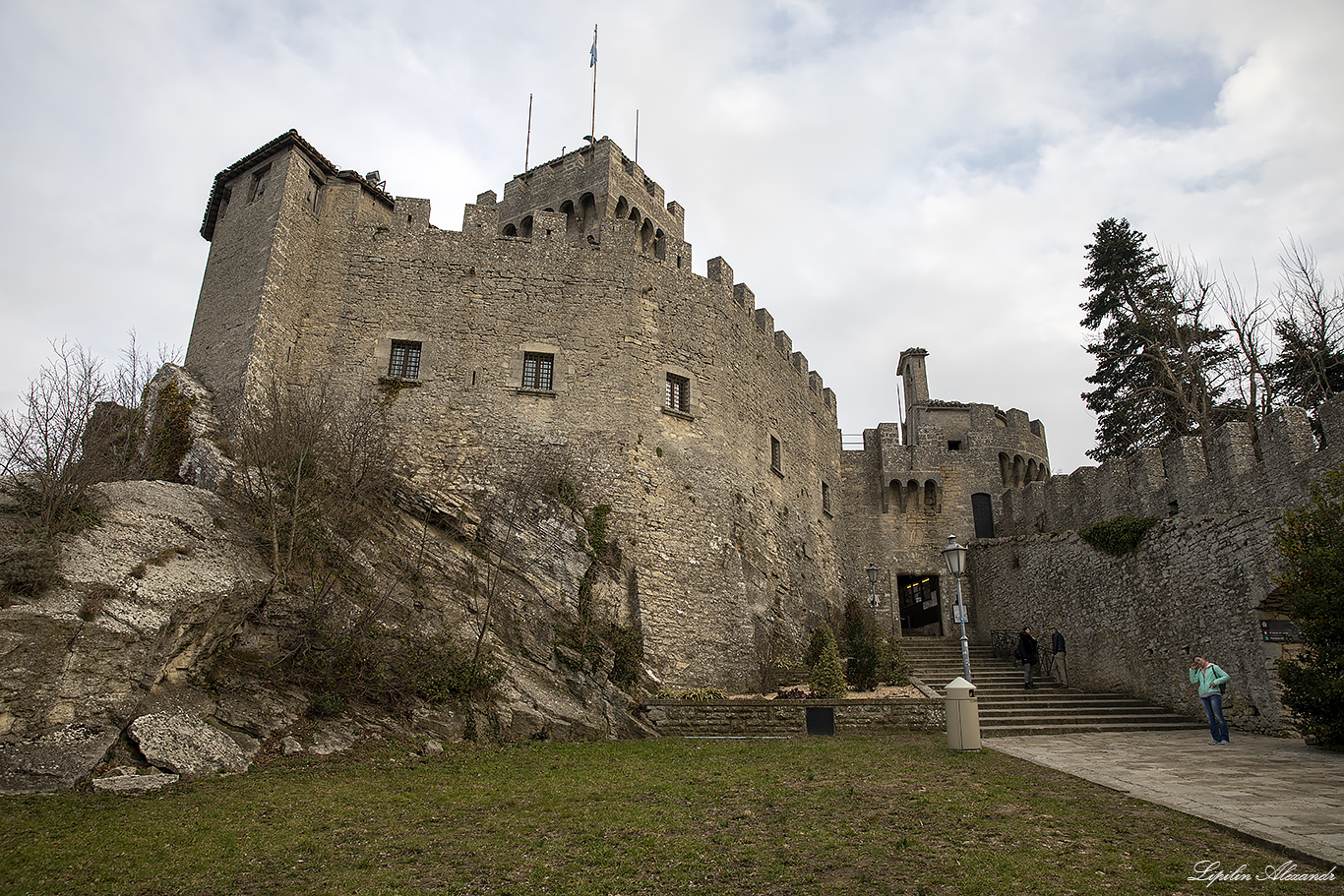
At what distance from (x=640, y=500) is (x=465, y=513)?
14.3 feet

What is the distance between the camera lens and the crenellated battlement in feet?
48.3

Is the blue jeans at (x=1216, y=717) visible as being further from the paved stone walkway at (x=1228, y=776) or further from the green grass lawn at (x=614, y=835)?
the green grass lawn at (x=614, y=835)

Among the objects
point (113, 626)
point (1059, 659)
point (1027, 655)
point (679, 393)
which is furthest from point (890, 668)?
point (113, 626)

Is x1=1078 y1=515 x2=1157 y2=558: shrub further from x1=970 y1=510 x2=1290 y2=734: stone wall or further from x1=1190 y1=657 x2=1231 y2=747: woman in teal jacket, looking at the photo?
x1=1190 y1=657 x2=1231 y2=747: woman in teal jacket

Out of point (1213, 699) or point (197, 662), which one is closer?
point (197, 662)

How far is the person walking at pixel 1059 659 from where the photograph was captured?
19.1 metres

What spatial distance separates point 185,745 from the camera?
9195 mm

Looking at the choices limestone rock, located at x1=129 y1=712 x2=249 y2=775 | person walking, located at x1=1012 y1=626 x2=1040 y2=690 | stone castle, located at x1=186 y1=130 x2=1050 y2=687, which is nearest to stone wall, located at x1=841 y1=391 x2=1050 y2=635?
stone castle, located at x1=186 y1=130 x2=1050 y2=687

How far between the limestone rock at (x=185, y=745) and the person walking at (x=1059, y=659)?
58.7ft

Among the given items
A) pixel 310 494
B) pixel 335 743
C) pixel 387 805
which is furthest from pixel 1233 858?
pixel 310 494

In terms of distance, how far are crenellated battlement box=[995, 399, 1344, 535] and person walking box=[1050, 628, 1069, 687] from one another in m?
3.81

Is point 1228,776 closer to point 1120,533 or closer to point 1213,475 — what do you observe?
point 1120,533

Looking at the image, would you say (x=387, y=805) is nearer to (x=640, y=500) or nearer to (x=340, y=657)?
(x=340, y=657)

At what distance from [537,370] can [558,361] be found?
59 cm
